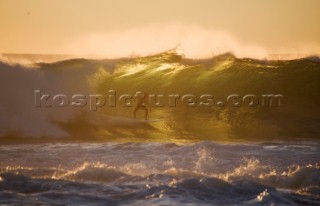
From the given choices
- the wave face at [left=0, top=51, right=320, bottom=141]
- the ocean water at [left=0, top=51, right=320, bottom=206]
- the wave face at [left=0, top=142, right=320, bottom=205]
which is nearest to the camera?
the wave face at [left=0, top=142, right=320, bottom=205]

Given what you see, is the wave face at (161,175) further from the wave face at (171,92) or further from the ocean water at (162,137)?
the wave face at (171,92)

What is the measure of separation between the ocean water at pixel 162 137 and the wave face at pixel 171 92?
0.04 meters

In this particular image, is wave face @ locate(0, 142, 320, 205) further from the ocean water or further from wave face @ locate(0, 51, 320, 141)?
wave face @ locate(0, 51, 320, 141)

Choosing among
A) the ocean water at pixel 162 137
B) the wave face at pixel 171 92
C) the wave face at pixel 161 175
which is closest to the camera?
the wave face at pixel 161 175

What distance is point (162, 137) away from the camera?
53.3 feet

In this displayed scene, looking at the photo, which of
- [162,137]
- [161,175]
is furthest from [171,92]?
[161,175]

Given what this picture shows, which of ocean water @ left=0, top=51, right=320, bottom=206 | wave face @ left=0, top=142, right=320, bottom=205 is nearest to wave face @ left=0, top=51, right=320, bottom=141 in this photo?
ocean water @ left=0, top=51, right=320, bottom=206

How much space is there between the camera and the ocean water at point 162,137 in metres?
9.14

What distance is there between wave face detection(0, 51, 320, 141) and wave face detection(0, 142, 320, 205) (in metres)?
2.81

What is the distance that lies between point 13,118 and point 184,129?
192 inches

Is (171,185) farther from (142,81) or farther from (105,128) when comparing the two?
(142,81)

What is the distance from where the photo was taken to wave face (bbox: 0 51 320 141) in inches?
682

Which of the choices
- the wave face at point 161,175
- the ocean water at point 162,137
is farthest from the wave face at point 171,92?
the wave face at point 161,175

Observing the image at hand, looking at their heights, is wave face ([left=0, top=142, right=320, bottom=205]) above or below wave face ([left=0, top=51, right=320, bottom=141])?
below
